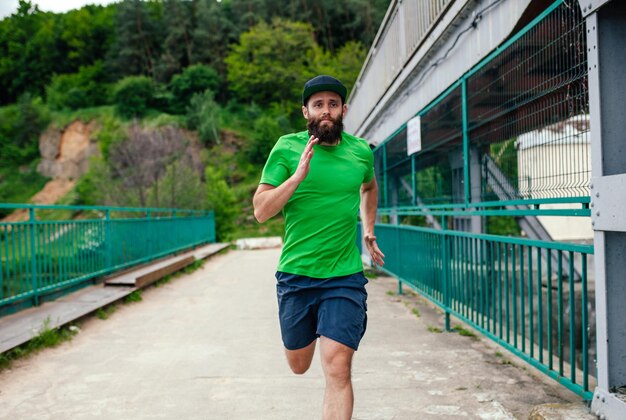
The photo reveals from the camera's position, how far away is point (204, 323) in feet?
22.8

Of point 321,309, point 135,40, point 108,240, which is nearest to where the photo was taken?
point 321,309

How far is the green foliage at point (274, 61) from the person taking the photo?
57781mm

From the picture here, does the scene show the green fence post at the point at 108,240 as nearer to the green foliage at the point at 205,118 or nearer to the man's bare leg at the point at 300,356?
the man's bare leg at the point at 300,356

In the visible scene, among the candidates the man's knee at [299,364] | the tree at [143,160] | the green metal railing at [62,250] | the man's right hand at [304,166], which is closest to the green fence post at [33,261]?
the green metal railing at [62,250]

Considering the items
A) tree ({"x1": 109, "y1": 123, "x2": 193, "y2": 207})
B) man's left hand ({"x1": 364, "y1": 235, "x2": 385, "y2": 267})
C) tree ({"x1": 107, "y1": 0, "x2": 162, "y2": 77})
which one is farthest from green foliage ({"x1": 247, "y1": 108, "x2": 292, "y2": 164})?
man's left hand ({"x1": 364, "y1": 235, "x2": 385, "y2": 267})

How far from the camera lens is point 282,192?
258 centimetres

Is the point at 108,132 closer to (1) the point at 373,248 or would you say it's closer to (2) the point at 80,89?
(2) the point at 80,89

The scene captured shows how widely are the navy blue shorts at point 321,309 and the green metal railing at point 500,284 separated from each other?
1297 millimetres

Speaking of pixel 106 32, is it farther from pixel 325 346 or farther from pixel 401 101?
pixel 325 346

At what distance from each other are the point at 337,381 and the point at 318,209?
0.86m

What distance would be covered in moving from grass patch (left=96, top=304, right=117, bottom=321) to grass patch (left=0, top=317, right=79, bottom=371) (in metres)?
0.75

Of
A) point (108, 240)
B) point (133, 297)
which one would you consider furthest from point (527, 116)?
point (108, 240)

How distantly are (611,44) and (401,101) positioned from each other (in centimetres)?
726

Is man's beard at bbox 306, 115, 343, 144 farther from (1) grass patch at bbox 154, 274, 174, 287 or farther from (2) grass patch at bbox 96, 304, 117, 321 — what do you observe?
(1) grass patch at bbox 154, 274, 174, 287
